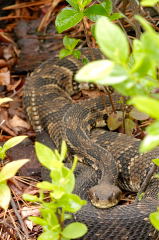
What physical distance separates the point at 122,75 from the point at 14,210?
2571mm

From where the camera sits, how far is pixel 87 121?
17.3ft

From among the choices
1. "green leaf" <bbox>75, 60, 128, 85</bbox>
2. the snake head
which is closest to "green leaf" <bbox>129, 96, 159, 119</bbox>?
"green leaf" <bbox>75, 60, 128, 85</bbox>

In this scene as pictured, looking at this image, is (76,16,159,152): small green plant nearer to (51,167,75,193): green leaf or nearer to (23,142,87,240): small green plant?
(23,142,87,240): small green plant

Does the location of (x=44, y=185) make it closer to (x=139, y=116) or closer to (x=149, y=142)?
(x=149, y=142)

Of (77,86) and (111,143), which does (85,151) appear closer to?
(111,143)

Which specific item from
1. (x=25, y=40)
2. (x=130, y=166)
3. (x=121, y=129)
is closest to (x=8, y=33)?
(x=25, y=40)

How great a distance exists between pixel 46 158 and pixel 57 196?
180mm

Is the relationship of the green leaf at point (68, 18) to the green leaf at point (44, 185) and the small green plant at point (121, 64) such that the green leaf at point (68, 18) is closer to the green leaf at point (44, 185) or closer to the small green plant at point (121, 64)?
the green leaf at point (44, 185)

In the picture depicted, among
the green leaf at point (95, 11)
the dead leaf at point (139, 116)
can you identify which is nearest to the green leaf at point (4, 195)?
the green leaf at point (95, 11)

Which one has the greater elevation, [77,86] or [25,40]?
[25,40]

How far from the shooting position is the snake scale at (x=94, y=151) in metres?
3.44

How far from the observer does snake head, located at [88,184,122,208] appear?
3.79 m

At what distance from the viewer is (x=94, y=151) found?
15.0ft

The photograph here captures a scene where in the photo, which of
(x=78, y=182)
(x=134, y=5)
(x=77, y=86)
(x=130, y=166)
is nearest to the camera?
(x=134, y=5)
